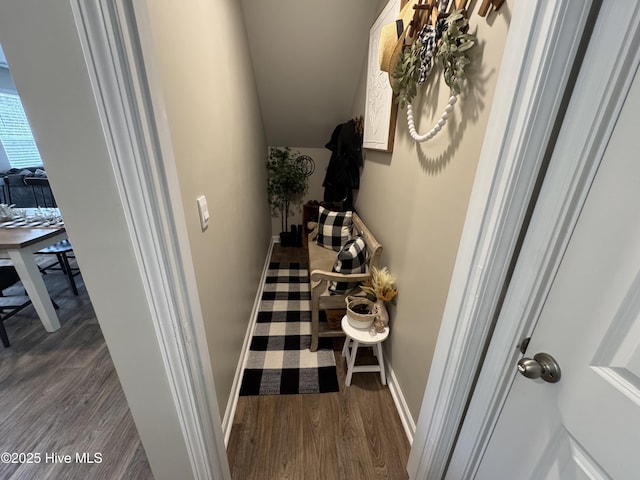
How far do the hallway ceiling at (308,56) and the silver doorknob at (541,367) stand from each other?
223 centimetres

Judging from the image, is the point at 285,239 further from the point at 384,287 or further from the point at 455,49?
the point at 455,49

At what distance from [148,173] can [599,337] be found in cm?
102

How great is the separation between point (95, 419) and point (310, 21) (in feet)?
9.56

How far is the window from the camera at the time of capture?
405 centimetres

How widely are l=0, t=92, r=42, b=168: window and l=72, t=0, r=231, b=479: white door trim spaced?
568 cm

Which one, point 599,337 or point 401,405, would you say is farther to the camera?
point 401,405

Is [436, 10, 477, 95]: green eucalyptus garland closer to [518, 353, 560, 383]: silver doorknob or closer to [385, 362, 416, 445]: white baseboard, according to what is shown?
[518, 353, 560, 383]: silver doorknob

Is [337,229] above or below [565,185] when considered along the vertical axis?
below

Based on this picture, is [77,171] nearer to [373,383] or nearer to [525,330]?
[525,330]

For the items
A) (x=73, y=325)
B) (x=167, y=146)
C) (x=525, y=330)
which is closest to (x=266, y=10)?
(x=167, y=146)

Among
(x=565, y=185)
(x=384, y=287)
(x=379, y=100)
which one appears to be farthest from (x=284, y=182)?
(x=565, y=185)

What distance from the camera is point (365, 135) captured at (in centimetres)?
198

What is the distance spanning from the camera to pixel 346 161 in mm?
2490

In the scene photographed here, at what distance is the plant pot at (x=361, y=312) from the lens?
56.3 inches
